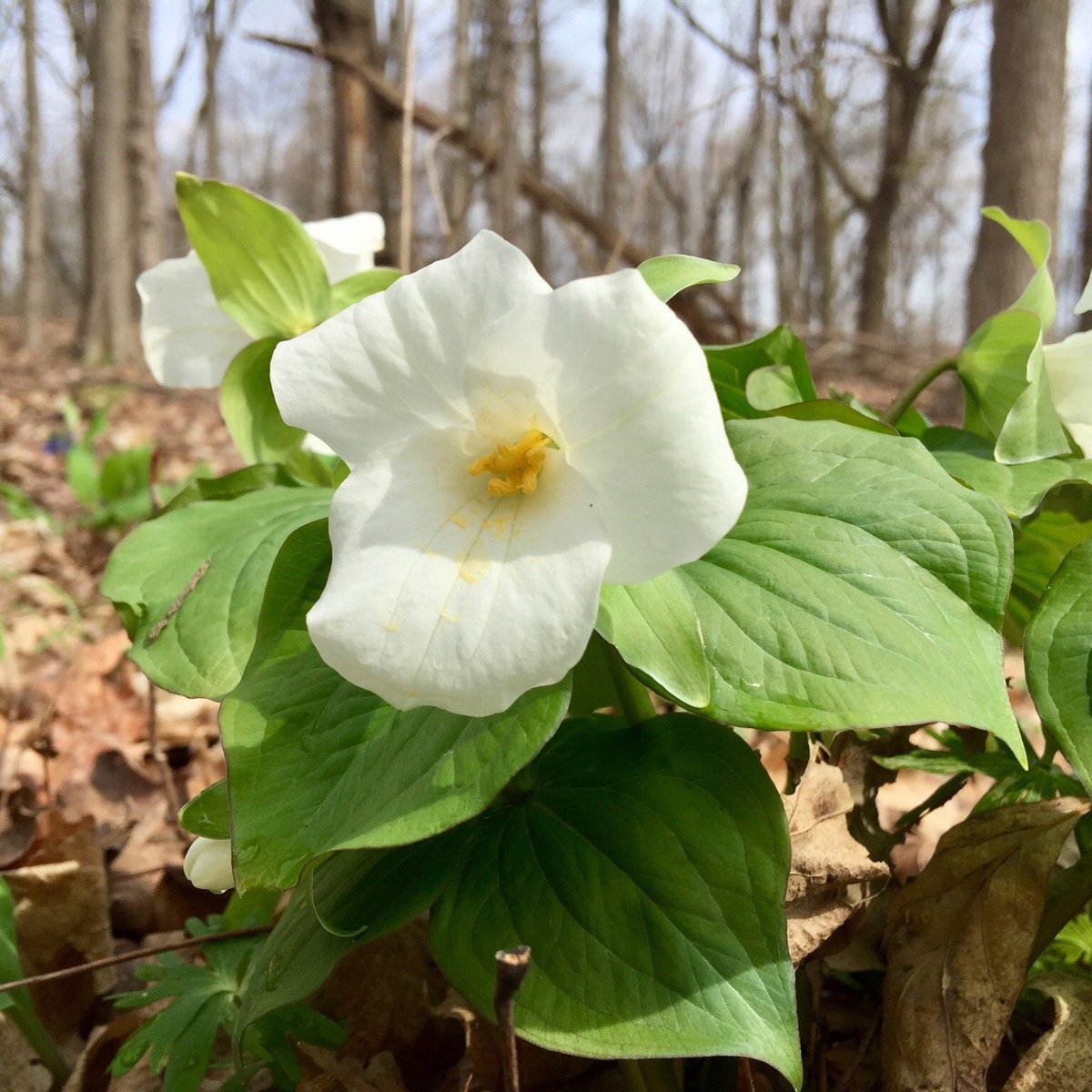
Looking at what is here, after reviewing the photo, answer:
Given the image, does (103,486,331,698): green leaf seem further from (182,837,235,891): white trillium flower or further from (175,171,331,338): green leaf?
(175,171,331,338): green leaf

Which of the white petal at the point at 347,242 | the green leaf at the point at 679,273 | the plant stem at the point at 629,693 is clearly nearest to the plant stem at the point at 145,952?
the plant stem at the point at 629,693

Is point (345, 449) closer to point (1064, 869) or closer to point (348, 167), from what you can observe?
point (1064, 869)

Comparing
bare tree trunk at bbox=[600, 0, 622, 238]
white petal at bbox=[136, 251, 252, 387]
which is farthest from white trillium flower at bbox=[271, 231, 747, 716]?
bare tree trunk at bbox=[600, 0, 622, 238]

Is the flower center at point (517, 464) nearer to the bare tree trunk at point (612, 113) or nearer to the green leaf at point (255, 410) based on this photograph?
the green leaf at point (255, 410)

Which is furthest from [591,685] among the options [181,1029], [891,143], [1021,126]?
[891,143]

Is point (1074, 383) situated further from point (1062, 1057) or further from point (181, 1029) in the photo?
point (181, 1029)

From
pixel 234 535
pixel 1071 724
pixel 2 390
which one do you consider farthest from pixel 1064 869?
pixel 2 390
